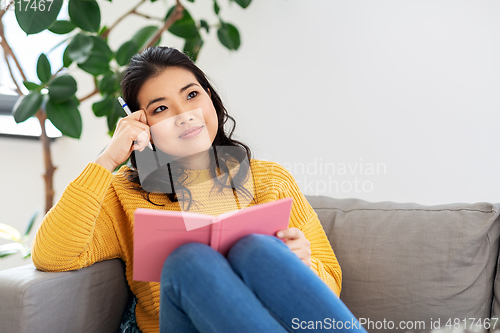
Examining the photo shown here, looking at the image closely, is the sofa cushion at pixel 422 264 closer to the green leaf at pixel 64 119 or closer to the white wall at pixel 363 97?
the white wall at pixel 363 97

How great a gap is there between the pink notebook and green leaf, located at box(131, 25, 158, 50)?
1070mm

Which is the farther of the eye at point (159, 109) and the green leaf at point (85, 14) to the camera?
the green leaf at point (85, 14)

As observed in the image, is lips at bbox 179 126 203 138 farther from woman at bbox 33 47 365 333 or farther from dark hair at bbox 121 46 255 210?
dark hair at bbox 121 46 255 210

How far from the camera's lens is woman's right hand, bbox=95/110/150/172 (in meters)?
0.97

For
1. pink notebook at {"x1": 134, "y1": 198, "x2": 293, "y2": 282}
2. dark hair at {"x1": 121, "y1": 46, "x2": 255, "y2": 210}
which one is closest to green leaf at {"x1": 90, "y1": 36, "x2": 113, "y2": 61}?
dark hair at {"x1": 121, "y1": 46, "x2": 255, "y2": 210}

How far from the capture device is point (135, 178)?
3.59 feet

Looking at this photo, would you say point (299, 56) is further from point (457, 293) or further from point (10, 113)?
point (10, 113)

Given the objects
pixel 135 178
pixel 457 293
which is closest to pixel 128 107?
pixel 135 178

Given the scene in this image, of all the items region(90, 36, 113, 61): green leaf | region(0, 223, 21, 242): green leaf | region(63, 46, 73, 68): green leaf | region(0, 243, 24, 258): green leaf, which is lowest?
region(0, 243, 24, 258): green leaf

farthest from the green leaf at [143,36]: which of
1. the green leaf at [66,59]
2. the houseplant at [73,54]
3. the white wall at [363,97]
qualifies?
the white wall at [363,97]

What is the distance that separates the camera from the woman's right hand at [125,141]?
38.3 inches

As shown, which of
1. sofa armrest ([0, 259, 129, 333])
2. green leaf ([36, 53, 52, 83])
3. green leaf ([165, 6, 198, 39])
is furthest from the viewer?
green leaf ([165, 6, 198, 39])

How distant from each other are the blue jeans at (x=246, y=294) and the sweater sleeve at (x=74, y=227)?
0.30m

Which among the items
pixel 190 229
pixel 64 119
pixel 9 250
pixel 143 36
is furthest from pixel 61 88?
pixel 190 229
